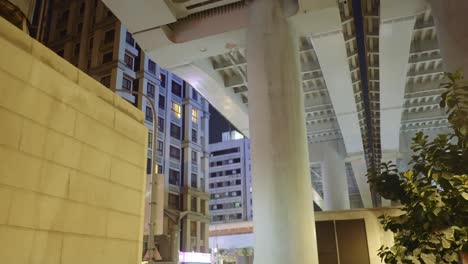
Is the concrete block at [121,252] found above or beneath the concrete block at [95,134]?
beneath

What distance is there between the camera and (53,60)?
156 inches

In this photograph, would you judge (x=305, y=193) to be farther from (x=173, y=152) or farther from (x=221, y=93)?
(x=173, y=152)

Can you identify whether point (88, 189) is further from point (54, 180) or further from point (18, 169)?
point (18, 169)

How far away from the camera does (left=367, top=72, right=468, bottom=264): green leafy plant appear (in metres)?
3.80

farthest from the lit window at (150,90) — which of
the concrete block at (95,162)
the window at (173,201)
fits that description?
the concrete block at (95,162)

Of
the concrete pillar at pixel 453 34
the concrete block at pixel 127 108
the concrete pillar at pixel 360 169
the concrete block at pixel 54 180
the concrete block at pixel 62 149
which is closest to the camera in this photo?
the concrete block at pixel 54 180

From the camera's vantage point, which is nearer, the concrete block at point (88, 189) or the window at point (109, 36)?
the concrete block at point (88, 189)

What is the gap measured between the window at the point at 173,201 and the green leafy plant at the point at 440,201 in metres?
43.1

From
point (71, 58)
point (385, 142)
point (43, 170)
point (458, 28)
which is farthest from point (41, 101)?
point (71, 58)

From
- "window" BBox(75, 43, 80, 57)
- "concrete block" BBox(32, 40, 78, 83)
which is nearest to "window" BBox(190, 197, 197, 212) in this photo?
"window" BBox(75, 43, 80, 57)

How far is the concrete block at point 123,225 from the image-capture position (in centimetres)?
439

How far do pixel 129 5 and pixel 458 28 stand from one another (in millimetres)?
7059

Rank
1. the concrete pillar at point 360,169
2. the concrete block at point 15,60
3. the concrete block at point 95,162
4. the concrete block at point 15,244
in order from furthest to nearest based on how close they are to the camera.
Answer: the concrete pillar at point 360,169
the concrete block at point 95,162
the concrete block at point 15,60
the concrete block at point 15,244

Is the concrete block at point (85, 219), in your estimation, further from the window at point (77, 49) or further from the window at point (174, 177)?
the window at point (77, 49)
